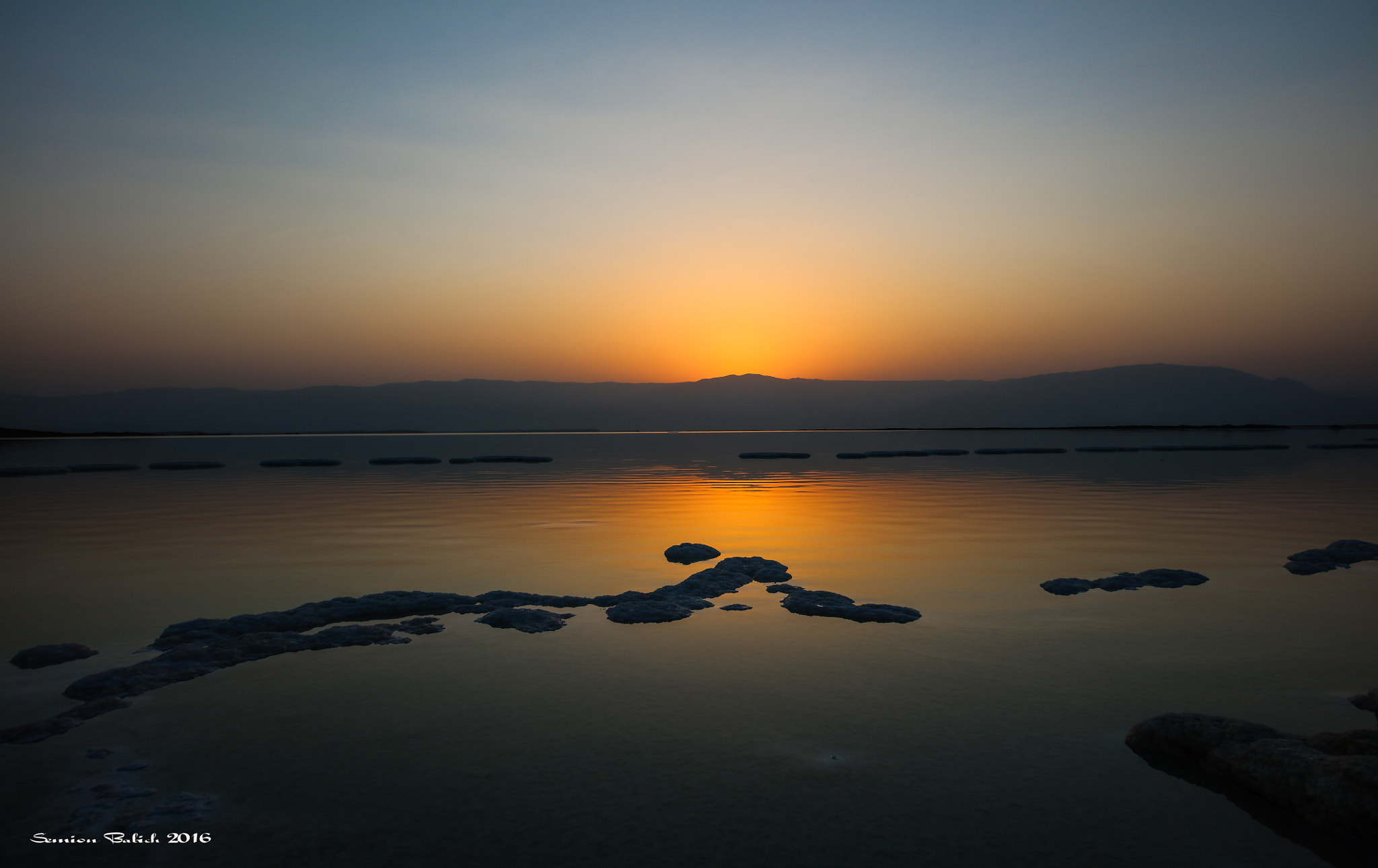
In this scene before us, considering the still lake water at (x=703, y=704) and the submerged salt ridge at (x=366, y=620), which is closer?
the still lake water at (x=703, y=704)

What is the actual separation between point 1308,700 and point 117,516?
92.9 feet

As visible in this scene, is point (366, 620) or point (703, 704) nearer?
point (703, 704)

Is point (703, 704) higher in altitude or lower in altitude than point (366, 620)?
higher

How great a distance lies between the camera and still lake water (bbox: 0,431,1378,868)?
4.57m

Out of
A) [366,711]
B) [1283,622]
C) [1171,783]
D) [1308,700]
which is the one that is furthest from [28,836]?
[1283,622]

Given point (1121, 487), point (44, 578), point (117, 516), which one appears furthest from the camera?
point (1121, 487)

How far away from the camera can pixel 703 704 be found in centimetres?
678

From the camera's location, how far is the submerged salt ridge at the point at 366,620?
7.16 m

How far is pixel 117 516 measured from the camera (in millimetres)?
22781

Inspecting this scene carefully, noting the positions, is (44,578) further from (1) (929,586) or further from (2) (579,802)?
(1) (929,586)

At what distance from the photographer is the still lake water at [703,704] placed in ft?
15.0

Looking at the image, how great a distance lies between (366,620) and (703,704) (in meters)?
5.48

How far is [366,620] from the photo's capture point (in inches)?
391

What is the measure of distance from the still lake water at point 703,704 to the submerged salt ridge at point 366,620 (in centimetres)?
27
